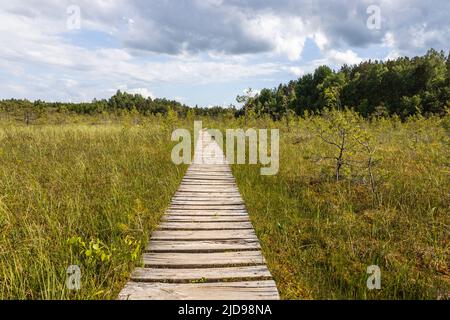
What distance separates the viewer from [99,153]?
8188 mm

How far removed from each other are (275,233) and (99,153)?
20.7 feet

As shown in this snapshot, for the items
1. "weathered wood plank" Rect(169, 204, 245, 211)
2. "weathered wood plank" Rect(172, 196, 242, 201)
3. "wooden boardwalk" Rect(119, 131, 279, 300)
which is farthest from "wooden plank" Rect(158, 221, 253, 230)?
"weathered wood plank" Rect(172, 196, 242, 201)

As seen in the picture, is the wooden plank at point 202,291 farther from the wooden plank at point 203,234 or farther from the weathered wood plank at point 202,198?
the weathered wood plank at point 202,198

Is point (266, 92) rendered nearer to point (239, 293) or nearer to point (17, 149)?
point (17, 149)

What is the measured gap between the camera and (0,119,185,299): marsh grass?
2547 millimetres

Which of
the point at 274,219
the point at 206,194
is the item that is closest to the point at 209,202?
the point at 206,194

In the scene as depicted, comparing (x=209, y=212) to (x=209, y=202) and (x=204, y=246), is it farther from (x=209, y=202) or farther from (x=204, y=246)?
(x=204, y=246)

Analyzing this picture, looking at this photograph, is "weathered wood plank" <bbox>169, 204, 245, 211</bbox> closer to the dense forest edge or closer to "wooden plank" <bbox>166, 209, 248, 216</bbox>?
"wooden plank" <bbox>166, 209, 248, 216</bbox>

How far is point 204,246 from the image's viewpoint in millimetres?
3506

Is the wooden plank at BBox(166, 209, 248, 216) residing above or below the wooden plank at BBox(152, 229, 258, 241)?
above

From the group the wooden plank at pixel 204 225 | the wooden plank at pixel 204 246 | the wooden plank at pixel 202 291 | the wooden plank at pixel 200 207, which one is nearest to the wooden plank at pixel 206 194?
the wooden plank at pixel 200 207

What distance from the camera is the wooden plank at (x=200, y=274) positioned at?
2785mm

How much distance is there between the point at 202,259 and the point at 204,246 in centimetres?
32

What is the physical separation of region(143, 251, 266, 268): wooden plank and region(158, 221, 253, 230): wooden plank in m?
0.75
